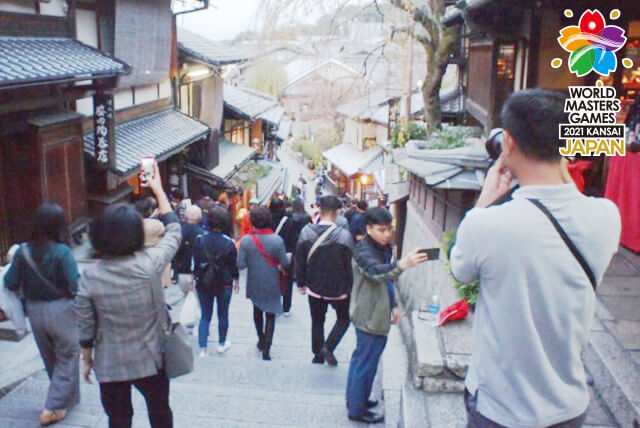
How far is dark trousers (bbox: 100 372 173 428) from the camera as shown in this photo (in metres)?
3.64

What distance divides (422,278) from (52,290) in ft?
24.1

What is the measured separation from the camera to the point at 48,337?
4.63m

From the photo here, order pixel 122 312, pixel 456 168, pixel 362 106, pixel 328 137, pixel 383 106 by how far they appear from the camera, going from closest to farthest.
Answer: pixel 122 312
pixel 456 168
pixel 383 106
pixel 362 106
pixel 328 137

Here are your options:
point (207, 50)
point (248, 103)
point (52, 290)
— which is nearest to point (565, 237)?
point (52, 290)

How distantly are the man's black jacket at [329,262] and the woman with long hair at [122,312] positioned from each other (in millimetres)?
2559

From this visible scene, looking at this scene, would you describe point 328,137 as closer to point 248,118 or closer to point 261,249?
point 248,118

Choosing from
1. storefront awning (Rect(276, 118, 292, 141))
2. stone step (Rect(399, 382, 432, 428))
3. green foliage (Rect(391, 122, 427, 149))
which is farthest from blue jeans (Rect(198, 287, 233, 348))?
storefront awning (Rect(276, 118, 292, 141))

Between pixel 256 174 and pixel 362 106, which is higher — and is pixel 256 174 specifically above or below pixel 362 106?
below

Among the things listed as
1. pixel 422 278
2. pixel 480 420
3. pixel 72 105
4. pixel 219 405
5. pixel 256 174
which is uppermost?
pixel 72 105

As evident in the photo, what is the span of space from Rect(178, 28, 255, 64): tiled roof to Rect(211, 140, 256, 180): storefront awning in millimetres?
3526

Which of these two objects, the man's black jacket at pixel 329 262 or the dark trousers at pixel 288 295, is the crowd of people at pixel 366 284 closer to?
the man's black jacket at pixel 329 262

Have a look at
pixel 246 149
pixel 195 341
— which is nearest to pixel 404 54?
pixel 246 149

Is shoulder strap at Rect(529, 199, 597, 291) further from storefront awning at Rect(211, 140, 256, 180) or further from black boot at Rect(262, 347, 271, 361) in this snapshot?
storefront awning at Rect(211, 140, 256, 180)

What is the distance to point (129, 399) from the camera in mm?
3744
